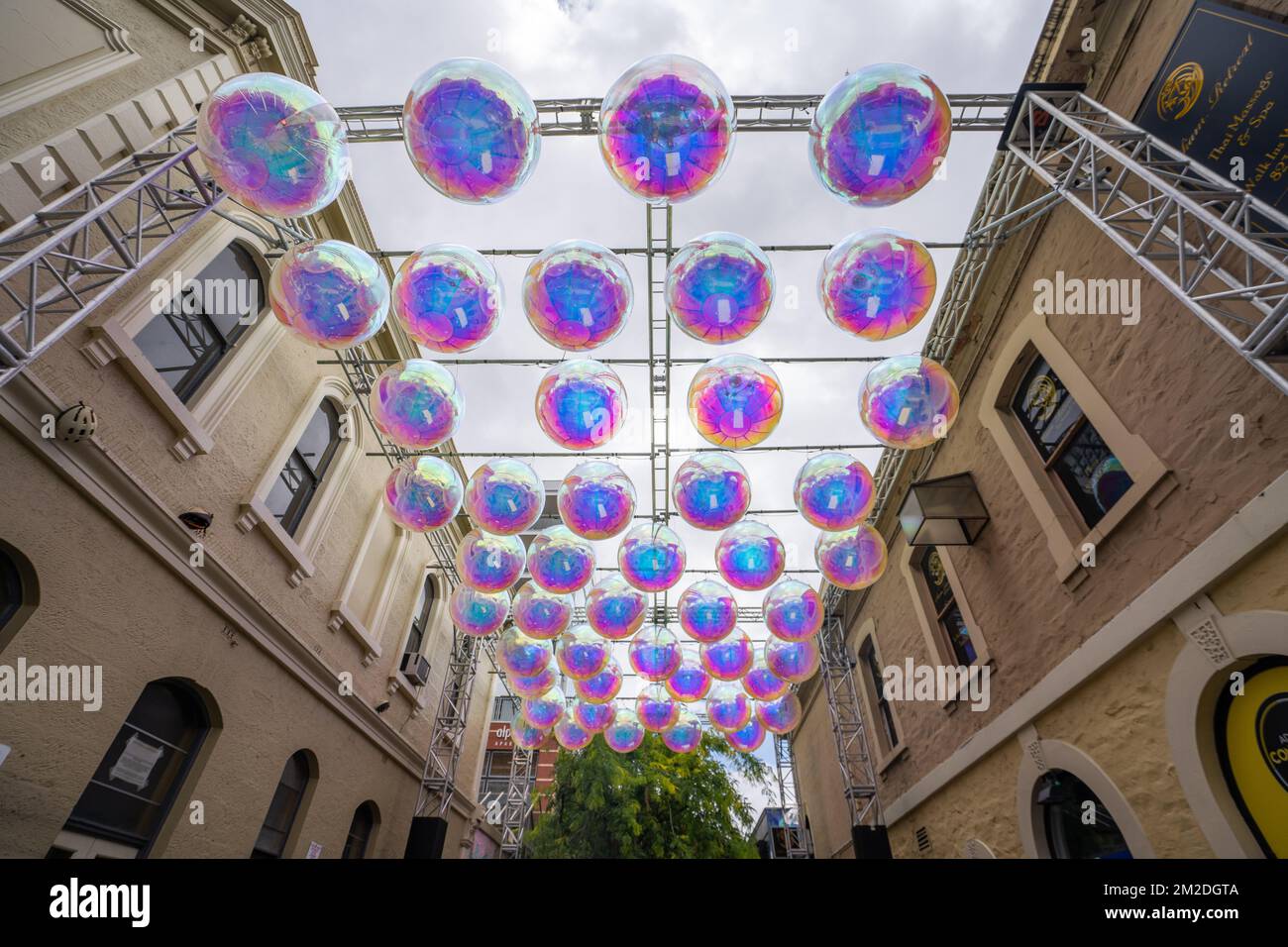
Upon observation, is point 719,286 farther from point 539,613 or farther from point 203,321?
→ point 203,321

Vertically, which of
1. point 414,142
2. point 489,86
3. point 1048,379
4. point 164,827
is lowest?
point 164,827

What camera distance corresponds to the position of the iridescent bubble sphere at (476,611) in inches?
307

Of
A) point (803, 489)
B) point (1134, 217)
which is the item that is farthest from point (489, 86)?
point (1134, 217)

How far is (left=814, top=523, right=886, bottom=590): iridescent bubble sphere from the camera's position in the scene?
650cm

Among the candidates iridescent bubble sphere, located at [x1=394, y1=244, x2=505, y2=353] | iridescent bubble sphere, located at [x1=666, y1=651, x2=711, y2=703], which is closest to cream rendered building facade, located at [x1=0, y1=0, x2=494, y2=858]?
iridescent bubble sphere, located at [x1=394, y1=244, x2=505, y2=353]

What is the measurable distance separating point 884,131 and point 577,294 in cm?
225

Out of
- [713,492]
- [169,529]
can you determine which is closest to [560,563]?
[713,492]

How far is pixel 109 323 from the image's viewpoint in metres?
Answer: 4.86

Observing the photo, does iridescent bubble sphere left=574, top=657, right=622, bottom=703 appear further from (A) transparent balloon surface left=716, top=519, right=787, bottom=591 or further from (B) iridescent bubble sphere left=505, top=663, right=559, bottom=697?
(A) transparent balloon surface left=716, top=519, right=787, bottom=591

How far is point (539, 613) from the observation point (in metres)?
7.47

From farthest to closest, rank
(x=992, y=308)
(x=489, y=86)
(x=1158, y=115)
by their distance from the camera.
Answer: (x=992, y=308) → (x=1158, y=115) → (x=489, y=86)

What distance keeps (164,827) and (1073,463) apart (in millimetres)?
10003

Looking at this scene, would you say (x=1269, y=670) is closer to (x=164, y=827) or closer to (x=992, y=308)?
(x=992, y=308)
